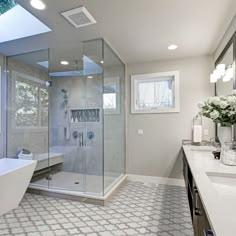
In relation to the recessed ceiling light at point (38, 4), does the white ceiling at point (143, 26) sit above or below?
above

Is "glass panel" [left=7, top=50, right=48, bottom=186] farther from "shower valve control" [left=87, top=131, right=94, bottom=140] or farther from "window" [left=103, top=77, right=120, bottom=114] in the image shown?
"window" [left=103, top=77, right=120, bottom=114]

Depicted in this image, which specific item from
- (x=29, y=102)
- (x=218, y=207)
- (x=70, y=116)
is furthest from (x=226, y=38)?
(x=29, y=102)

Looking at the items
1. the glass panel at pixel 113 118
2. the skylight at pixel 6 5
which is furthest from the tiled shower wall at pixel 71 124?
the skylight at pixel 6 5

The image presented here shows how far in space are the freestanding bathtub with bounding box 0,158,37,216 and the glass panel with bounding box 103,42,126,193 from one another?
1313 millimetres

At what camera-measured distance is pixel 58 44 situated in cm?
317

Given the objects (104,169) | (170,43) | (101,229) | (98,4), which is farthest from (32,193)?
(170,43)

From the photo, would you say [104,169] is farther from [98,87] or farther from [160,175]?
[98,87]

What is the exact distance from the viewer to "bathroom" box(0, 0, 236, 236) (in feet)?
7.16

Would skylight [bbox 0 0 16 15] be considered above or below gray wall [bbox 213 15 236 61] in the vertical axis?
above

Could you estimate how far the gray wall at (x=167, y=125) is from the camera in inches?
145

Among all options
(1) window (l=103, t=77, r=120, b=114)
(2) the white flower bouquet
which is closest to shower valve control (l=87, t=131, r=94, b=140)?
(1) window (l=103, t=77, r=120, b=114)

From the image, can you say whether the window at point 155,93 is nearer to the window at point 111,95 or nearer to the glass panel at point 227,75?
the window at point 111,95

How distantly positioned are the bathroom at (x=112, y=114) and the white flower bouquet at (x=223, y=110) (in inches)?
1.2

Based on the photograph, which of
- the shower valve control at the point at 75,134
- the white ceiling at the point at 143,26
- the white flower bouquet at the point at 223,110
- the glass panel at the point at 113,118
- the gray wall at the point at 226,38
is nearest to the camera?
the white flower bouquet at the point at 223,110
